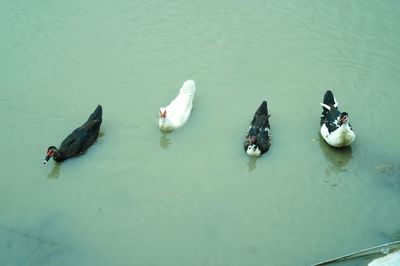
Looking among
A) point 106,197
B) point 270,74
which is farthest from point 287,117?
point 106,197

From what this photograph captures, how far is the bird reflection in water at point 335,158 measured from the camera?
8.58 metres

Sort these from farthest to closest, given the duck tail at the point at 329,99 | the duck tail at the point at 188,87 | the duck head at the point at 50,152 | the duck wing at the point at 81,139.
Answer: the duck tail at the point at 188,87
the duck tail at the point at 329,99
the duck wing at the point at 81,139
the duck head at the point at 50,152

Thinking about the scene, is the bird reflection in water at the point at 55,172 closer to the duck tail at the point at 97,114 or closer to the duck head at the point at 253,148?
the duck tail at the point at 97,114

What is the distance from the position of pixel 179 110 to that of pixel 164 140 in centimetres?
68

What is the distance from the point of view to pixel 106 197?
811 cm

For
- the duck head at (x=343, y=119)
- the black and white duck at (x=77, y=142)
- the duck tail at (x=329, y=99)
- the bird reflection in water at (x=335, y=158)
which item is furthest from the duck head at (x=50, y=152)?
the duck tail at (x=329, y=99)

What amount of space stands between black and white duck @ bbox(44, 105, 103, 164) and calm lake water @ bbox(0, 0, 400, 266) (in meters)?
0.19

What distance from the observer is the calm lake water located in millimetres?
7473

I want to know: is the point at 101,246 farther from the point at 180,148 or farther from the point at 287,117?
the point at 287,117

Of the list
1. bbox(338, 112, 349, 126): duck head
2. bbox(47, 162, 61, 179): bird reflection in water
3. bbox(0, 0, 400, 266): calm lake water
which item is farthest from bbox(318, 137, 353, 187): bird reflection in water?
bbox(47, 162, 61, 179): bird reflection in water

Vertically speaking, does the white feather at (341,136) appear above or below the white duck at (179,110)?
below

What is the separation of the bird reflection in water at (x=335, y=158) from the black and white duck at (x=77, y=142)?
4467mm

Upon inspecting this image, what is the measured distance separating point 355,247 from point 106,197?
4235 millimetres

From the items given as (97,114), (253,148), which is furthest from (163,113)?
(253,148)
